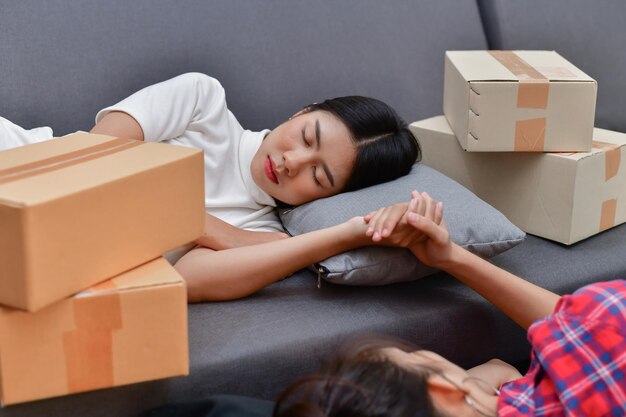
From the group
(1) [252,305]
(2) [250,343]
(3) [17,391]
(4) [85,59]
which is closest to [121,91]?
(4) [85,59]

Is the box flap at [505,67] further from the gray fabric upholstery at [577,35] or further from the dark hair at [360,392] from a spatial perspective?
the dark hair at [360,392]

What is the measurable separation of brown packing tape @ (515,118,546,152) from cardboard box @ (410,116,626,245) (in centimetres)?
3

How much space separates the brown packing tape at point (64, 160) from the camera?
43.4 inches

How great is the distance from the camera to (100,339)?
109 centimetres

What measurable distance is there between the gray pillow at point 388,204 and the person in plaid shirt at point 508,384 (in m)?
0.28

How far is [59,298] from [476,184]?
1.07 metres

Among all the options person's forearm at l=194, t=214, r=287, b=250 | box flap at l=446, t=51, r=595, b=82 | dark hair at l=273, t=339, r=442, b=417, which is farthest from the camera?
box flap at l=446, t=51, r=595, b=82

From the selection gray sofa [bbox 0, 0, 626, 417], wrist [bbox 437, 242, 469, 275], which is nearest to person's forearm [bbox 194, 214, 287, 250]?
gray sofa [bbox 0, 0, 626, 417]

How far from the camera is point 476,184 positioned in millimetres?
1825

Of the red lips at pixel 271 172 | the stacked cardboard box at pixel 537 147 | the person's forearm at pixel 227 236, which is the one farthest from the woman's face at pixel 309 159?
the stacked cardboard box at pixel 537 147

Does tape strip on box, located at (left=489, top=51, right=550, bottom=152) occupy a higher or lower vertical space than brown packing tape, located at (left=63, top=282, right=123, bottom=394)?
higher

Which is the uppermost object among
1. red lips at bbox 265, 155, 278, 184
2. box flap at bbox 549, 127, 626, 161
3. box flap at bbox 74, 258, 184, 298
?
box flap at bbox 549, 127, 626, 161

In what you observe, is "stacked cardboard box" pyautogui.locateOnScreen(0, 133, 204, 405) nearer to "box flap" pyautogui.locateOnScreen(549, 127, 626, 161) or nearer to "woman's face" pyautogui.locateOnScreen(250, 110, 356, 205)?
"woman's face" pyautogui.locateOnScreen(250, 110, 356, 205)

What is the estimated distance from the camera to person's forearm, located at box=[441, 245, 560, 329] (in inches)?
53.7
